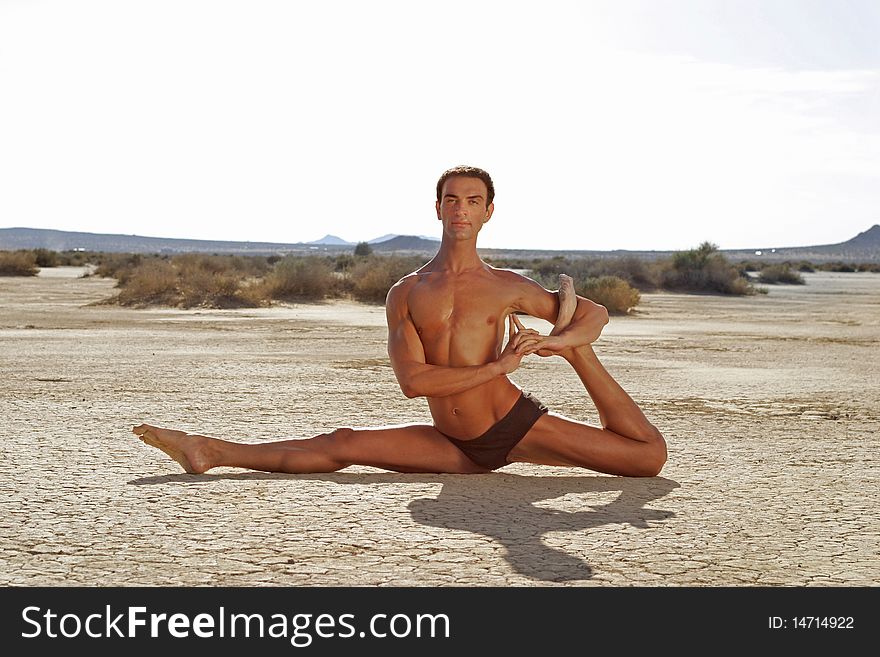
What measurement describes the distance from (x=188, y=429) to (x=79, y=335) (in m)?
10.8

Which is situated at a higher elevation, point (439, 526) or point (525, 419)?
point (525, 419)

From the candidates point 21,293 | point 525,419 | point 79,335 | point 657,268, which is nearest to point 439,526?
point 525,419

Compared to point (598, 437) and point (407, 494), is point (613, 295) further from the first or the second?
point (407, 494)

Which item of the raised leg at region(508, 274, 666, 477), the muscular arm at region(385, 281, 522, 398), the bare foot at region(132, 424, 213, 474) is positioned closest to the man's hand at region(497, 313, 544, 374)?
the muscular arm at region(385, 281, 522, 398)

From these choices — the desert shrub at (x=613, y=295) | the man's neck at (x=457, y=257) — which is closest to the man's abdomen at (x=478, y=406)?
the man's neck at (x=457, y=257)

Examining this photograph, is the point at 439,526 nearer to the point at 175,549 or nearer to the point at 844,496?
the point at 175,549

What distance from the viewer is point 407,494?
6180 mm

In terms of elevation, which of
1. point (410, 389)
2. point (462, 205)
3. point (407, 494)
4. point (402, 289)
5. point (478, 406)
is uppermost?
point (462, 205)

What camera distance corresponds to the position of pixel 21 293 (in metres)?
33.8

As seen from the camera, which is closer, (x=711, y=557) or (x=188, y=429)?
(x=711, y=557)

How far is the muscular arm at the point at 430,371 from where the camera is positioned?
5980 millimetres

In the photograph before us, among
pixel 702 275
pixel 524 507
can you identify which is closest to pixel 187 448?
pixel 524 507

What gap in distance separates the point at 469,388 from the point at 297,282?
26644 mm

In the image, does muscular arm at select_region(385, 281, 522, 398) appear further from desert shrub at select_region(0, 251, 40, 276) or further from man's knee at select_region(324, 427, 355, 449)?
desert shrub at select_region(0, 251, 40, 276)
